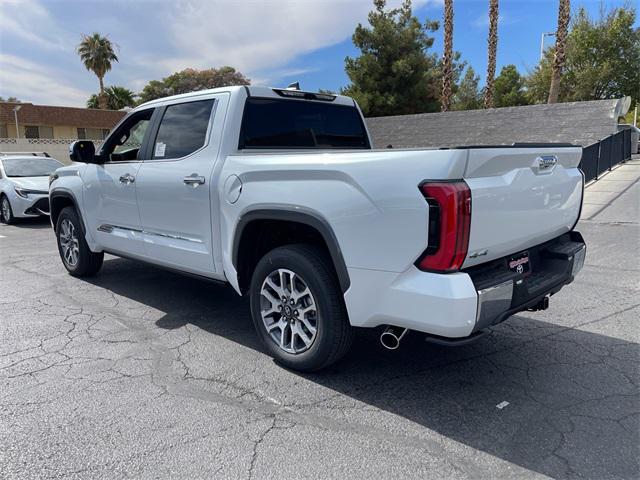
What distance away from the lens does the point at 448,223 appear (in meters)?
2.55

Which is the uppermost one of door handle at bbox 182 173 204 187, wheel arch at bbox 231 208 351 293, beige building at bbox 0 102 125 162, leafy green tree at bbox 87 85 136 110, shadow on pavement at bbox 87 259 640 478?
leafy green tree at bbox 87 85 136 110

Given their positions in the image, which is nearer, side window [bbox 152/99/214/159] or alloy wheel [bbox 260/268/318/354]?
alloy wheel [bbox 260/268/318/354]

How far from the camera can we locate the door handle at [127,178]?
4.79 meters

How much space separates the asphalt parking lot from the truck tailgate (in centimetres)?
89

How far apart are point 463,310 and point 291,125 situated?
103 inches

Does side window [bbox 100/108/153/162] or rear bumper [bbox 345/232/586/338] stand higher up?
side window [bbox 100/108/153/162]

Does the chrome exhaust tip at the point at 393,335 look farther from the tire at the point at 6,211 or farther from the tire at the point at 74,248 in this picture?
the tire at the point at 6,211

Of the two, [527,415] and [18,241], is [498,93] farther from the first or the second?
[527,415]

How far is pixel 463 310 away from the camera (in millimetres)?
2553

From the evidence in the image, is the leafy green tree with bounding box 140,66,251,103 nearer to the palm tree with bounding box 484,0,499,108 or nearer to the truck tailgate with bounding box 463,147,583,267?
the palm tree with bounding box 484,0,499,108

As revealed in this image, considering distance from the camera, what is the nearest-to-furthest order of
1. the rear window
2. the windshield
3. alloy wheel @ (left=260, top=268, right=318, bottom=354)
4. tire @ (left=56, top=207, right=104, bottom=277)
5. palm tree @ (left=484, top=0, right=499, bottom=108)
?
alloy wheel @ (left=260, top=268, right=318, bottom=354) < the rear window < tire @ (left=56, top=207, right=104, bottom=277) < the windshield < palm tree @ (left=484, top=0, right=499, bottom=108)

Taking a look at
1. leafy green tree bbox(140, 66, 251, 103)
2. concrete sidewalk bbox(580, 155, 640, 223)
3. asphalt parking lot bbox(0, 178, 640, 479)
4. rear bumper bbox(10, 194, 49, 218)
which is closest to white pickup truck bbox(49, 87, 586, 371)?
asphalt parking lot bbox(0, 178, 640, 479)

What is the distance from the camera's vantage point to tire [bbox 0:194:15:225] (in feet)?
38.1

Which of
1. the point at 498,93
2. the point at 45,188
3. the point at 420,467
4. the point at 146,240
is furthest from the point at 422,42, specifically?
the point at 420,467
